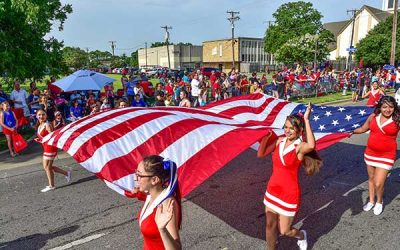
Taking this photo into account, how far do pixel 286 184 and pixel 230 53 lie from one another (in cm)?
7101

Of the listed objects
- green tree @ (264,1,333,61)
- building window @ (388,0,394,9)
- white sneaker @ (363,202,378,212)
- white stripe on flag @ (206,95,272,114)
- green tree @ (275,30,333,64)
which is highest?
building window @ (388,0,394,9)

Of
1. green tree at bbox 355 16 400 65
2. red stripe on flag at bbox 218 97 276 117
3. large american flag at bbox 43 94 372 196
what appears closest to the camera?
large american flag at bbox 43 94 372 196

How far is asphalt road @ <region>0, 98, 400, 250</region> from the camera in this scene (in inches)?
175

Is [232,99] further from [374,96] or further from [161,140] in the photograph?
[374,96]

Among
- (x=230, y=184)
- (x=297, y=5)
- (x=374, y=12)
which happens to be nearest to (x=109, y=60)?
(x=297, y=5)

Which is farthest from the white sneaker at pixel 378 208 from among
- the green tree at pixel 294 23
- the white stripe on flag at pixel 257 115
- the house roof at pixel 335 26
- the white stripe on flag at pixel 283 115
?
the house roof at pixel 335 26

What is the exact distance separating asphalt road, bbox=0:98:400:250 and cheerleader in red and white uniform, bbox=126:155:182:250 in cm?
211

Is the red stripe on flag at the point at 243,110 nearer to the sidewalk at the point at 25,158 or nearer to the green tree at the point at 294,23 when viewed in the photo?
the sidewalk at the point at 25,158

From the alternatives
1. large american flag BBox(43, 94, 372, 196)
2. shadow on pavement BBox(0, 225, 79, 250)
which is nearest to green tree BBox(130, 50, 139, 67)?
large american flag BBox(43, 94, 372, 196)

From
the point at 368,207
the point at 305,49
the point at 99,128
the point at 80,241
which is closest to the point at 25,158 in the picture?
the point at 99,128

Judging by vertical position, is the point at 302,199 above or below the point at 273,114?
below

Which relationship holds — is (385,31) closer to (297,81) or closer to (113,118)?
(297,81)

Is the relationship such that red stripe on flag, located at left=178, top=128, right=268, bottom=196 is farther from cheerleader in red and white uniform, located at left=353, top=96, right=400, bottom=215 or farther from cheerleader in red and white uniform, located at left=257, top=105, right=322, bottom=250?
cheerleader in red and white uniform, located at left=353, top=96, right=400, bottom=215

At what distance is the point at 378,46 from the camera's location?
148ft
